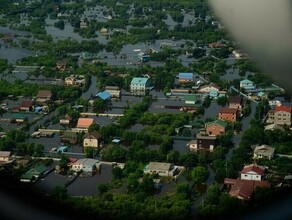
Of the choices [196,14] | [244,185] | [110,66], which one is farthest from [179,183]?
[196,14]

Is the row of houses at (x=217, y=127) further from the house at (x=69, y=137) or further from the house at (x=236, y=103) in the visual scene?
the house at (x=69, y=137)

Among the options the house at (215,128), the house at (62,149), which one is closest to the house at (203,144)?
the house at (215,128)

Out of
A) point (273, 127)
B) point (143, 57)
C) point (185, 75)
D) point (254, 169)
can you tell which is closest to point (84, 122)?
point (273, 127)

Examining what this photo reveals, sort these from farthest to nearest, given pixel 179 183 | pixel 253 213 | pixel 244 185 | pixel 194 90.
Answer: pixel 194 90 → pixel 179 183 → pixel 244 185 → pixel 253 213

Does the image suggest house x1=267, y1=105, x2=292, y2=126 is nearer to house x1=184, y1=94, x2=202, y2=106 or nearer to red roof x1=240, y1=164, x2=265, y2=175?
house x1=184, y1=94, x2=202, y2=106

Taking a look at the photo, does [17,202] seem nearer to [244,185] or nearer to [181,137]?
[244,185]

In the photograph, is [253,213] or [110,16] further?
[110,16]

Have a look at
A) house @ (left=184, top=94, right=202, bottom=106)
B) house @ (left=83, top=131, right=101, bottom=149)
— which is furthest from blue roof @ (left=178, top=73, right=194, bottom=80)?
house @ (left=83, top=131, right=101, bottom=149)

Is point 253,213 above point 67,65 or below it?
above
